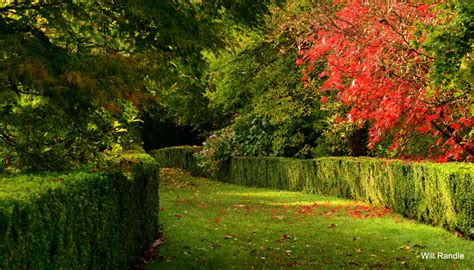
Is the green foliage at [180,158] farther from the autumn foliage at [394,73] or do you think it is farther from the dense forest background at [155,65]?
the autumn foliage at [394,73]

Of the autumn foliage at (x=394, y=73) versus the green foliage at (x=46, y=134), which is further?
the autumn foliage at (x=394, y=73)

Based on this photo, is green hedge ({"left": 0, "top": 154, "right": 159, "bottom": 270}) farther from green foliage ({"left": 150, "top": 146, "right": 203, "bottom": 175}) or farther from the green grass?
green foliage ({"left": 150, "top": 146, "right": 203, "bottom": 175})

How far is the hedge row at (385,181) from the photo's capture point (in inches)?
455

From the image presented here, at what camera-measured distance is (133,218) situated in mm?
8938

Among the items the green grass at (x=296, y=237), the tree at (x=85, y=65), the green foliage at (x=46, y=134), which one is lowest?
the green grass at (x=296, y=237)

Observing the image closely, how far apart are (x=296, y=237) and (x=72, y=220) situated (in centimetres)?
699

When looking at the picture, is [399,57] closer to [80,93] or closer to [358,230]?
[358,230]

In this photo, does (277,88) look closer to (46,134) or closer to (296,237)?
(296,237)

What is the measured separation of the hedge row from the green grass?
378mm

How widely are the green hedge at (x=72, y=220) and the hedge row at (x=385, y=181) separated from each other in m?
5.89

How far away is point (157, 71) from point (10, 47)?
1493mm

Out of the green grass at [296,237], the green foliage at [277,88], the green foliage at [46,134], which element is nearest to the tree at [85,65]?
the green foliage at [46,134]

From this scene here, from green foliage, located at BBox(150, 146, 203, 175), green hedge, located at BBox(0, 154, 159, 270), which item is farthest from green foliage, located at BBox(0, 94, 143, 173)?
green foliage, located at BBox(150, 146, 203, 175)

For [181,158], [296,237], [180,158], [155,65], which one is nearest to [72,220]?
[155,65]
